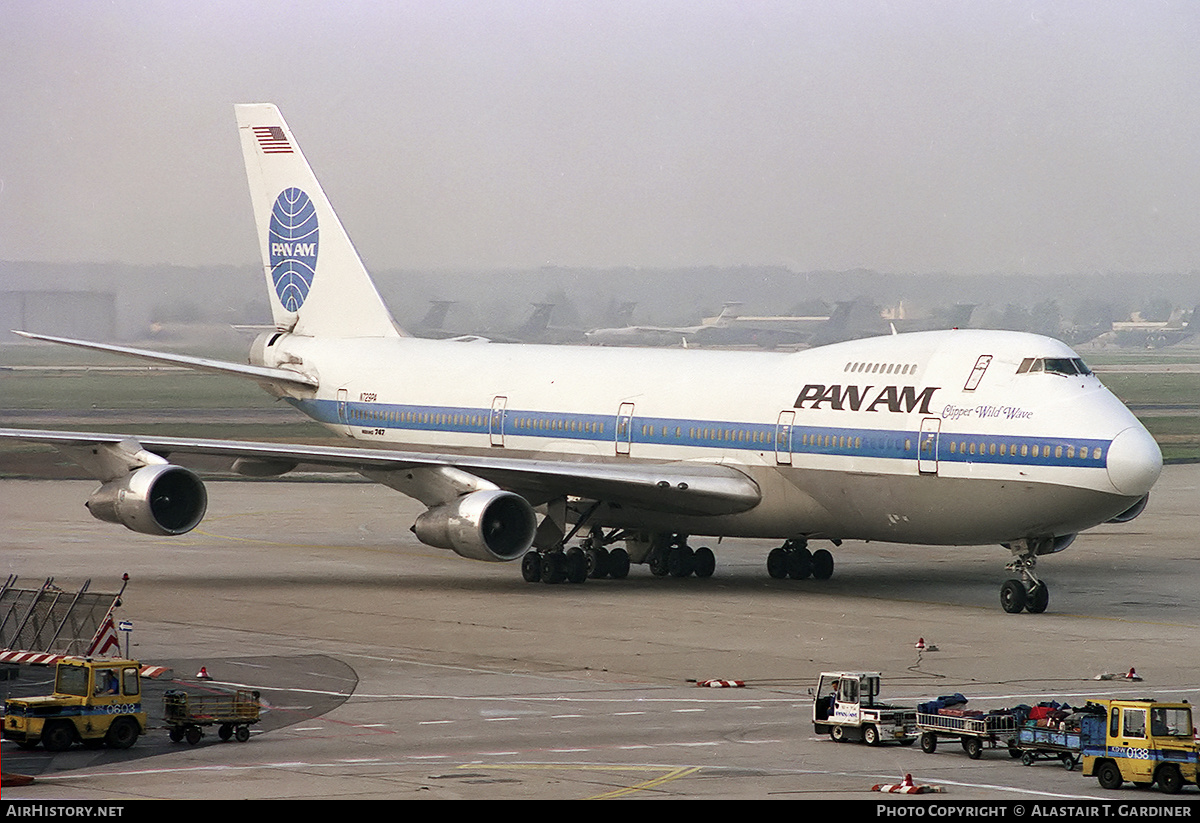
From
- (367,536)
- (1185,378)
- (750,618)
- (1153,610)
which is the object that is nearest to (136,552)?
(367,536)

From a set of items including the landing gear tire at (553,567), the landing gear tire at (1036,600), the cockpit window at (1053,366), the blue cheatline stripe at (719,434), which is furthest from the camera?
the landing gear tire at (553,567)

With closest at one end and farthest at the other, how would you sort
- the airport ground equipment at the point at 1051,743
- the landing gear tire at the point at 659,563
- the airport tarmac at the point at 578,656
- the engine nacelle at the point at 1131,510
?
the airport tarmac at the point at 578,656, the airport ground equipment at the point at 1051,743, the engine nacelle at the point at 1131,510, the landing gear tire at the point at 659,563

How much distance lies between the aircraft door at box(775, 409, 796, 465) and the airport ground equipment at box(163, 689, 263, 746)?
44.5 feet

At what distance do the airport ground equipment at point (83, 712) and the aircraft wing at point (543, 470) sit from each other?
12.0 metres

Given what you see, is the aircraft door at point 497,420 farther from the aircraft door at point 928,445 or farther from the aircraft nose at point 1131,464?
the aircraft nose at point 1131,464

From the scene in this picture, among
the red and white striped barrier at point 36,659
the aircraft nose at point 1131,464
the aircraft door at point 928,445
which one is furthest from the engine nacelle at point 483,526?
the aircraft nose at point 1131,464

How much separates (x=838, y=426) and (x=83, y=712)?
15.2 m

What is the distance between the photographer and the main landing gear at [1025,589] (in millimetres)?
28406

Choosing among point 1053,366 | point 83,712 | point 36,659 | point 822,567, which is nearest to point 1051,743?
point 83,712

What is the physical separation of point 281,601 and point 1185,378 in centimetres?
8373

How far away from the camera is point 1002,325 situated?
8325 centimetres

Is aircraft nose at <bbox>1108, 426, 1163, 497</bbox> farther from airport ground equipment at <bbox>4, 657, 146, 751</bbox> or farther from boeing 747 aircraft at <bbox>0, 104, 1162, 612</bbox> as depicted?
airport ground equipment at <bbox>4, 657, 146, 751</bbox>

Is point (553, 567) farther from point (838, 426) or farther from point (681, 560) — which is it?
point (838, 426)

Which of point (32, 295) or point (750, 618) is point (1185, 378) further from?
point (750, 618)
